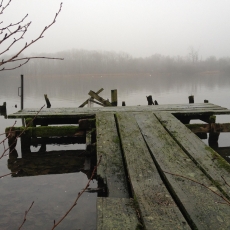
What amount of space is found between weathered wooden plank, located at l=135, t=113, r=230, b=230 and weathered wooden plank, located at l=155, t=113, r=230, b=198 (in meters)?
0.09

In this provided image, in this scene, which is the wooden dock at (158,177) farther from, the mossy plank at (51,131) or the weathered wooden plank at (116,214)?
the mossy plank at (51,131)

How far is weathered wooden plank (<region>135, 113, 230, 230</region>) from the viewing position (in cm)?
250

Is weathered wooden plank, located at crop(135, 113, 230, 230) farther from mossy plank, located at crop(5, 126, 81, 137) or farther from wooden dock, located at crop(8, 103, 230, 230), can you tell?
mossy plank, located at crop(5, 126, 81, 137)

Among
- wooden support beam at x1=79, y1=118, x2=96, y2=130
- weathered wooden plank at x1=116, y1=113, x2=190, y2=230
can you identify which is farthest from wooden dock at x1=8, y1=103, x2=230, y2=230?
wooden support beam at x1=79, y1=118, x2=96, y2=130

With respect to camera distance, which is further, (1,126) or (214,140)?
(1,126)

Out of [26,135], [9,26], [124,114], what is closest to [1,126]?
[26,135]

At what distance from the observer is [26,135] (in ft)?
24.4

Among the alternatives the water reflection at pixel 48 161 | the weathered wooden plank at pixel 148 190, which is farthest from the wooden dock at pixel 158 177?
the water reflection at pixel 48 161

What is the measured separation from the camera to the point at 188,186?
10.3 feet

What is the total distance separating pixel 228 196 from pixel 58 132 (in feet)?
18.0

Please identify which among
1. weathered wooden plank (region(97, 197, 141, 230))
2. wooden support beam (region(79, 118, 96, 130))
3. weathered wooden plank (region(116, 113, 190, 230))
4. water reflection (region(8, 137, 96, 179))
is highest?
wooden support beam (region(79, 118, 96, 130))

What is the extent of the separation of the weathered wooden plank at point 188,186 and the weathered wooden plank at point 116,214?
1.80 ft

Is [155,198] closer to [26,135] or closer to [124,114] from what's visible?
[124,114]

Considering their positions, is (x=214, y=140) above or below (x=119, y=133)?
below
